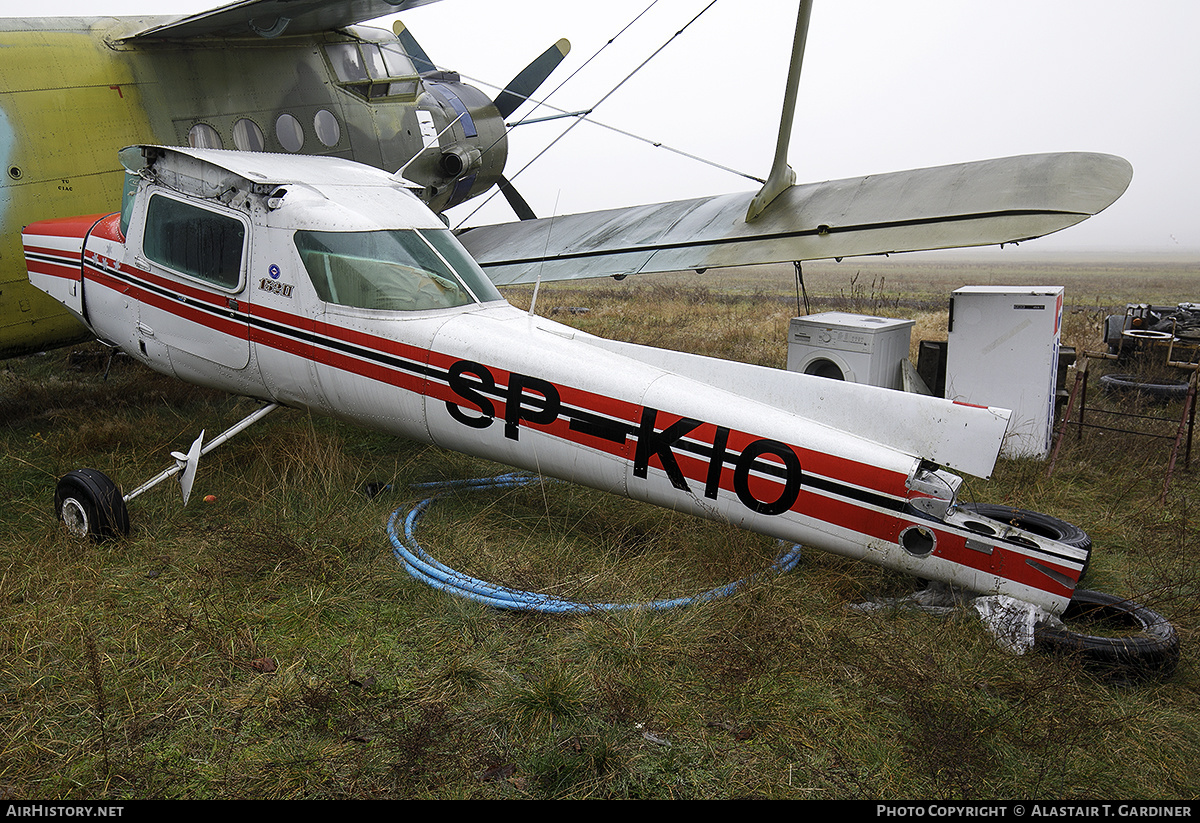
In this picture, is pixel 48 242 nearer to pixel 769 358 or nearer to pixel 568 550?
pixel 568 550

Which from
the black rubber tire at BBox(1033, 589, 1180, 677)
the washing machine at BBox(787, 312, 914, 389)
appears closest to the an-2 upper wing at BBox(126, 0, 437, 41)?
the washing machine at BBox(787, 312, 914, 389)

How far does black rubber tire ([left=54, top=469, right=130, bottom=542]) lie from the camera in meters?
5.24

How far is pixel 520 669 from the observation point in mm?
3938

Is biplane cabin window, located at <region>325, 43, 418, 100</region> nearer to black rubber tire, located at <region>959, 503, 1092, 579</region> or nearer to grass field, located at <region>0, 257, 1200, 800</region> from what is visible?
grass field, located at <region>0, 257, 1200, 800</region>

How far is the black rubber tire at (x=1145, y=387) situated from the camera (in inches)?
386

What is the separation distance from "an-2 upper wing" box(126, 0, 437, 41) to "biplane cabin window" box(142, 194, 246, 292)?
8.39ft

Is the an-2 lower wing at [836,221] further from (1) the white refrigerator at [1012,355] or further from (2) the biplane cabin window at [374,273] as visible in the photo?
(2) the biplane cabin window at [374,273]

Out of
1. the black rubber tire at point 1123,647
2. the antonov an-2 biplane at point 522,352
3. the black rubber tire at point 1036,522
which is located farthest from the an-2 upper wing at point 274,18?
the black rubber tire at point 1123,647

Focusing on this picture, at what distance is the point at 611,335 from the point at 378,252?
34.2 feet

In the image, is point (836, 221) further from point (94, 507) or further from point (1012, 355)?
point (94, 507)

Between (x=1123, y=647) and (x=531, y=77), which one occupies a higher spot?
(x=531, y=77)

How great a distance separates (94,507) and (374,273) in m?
2.41

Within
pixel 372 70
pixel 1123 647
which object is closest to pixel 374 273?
pixel 1123 647
